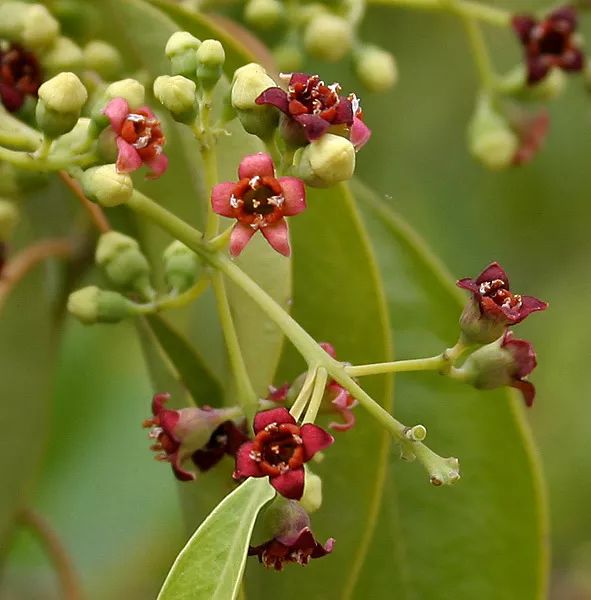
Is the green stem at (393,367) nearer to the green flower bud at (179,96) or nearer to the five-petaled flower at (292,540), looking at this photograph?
the five-petaled flower at (292,540)

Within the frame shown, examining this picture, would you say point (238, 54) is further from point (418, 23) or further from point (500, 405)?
point (418, 23)

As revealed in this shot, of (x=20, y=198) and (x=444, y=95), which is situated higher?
(x=20, y=198)

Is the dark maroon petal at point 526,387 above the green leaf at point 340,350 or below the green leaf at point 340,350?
above

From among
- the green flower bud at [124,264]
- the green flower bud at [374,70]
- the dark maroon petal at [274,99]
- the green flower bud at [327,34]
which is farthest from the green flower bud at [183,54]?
the green flower bud at [374,70]

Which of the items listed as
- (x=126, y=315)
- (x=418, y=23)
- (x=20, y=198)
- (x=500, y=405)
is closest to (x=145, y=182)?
(x=20, y=198)

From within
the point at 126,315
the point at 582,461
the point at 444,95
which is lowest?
the point at 582,461

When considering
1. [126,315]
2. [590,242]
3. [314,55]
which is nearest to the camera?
[126,315]

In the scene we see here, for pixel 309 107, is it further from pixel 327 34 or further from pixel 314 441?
pixel 327 34
